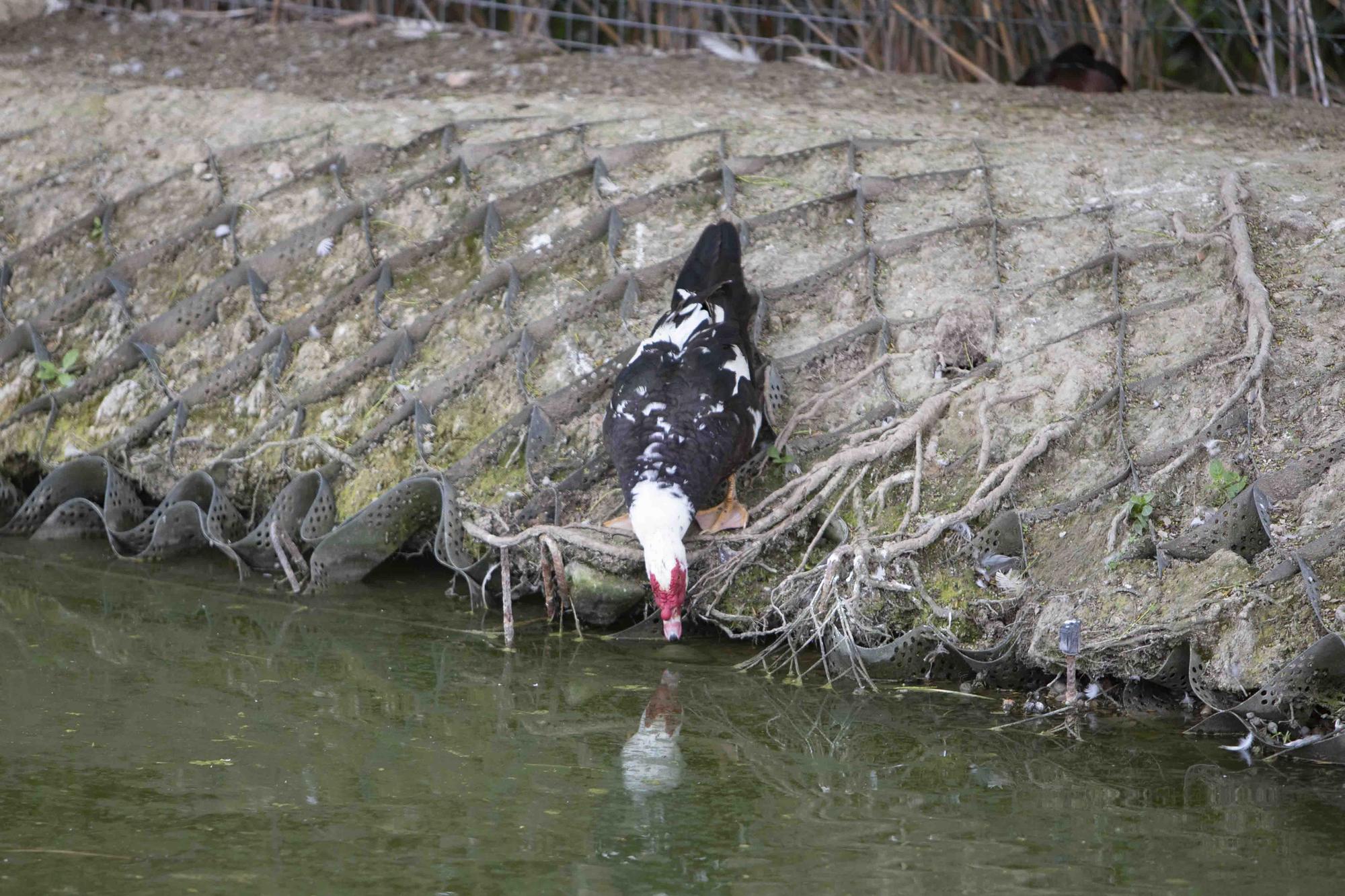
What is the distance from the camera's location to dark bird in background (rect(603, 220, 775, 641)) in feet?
13.3

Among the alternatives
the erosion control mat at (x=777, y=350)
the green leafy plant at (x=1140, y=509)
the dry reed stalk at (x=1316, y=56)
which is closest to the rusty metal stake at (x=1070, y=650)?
the erosion control mat at (x=777, y=350)

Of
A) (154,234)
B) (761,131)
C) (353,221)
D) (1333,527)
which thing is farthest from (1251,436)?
(154,234)

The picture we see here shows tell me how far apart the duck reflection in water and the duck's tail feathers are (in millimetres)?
1439

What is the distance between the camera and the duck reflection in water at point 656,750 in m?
3.29

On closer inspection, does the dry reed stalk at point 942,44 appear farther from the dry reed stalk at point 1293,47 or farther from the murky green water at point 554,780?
the murky green water at point 554,780

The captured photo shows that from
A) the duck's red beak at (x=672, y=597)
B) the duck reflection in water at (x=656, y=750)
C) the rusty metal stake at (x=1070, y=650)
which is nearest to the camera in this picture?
the duck reflection in water at (x=656, y=750)

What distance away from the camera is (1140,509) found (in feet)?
12.9

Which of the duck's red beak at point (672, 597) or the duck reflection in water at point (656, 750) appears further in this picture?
the duck's red beak at point (672, 597)

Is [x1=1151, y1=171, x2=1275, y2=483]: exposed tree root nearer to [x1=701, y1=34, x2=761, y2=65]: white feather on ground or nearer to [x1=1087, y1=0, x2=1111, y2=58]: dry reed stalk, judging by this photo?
[x1=1087, y1=0, x2=1111, y2=58]: dry reed stalk

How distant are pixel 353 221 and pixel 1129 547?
3.46 metres

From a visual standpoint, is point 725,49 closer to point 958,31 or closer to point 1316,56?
point 958,31

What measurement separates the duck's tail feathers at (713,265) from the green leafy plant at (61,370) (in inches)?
100

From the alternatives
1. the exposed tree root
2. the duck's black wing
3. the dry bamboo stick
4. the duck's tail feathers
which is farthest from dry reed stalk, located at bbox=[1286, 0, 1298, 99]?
the duck's black wing

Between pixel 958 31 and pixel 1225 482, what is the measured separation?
12.9 feet
